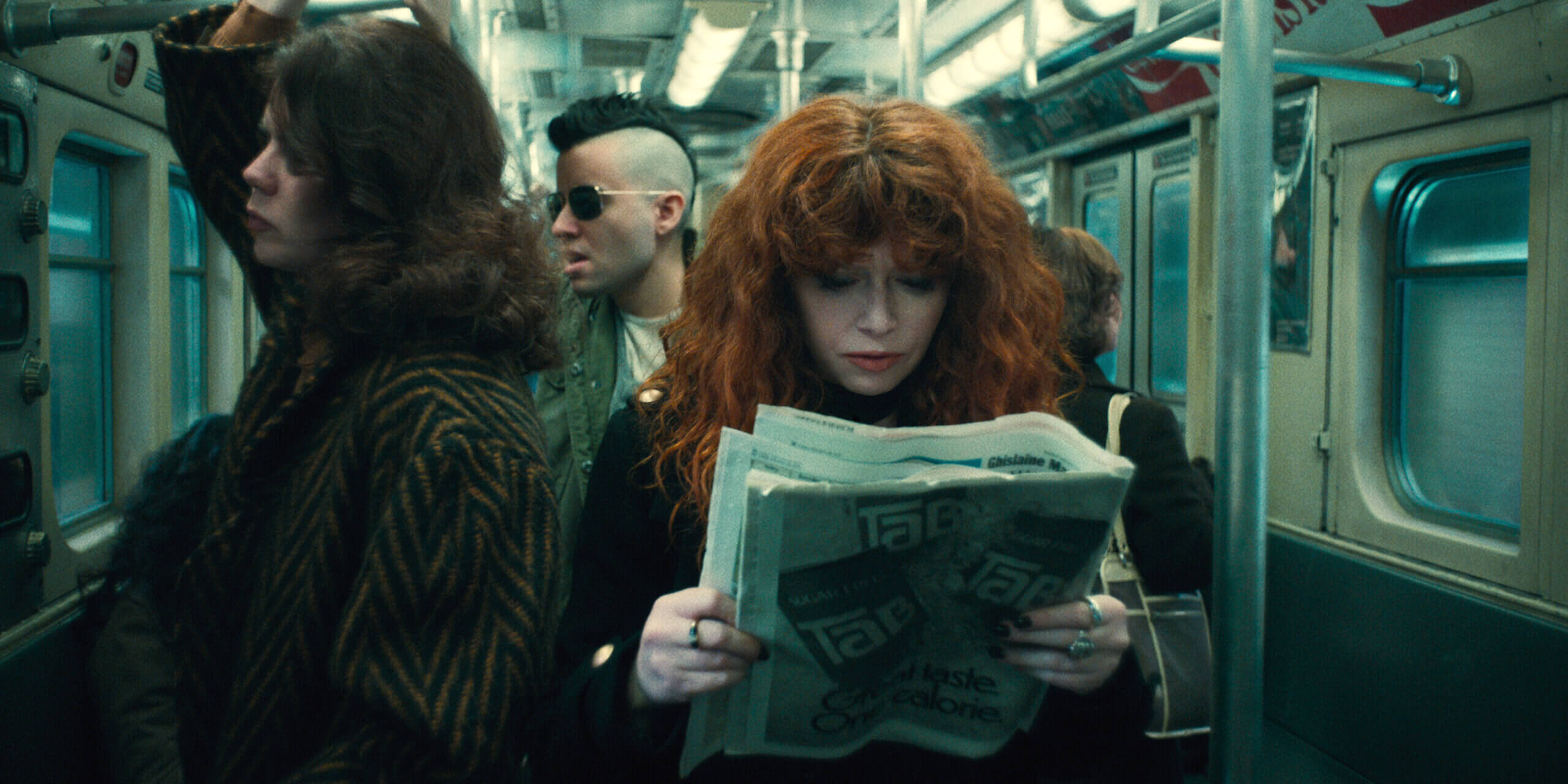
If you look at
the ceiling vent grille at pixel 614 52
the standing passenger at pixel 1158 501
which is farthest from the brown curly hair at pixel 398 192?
the ceiling vent grille at pixel 614 52

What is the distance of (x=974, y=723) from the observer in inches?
40.5

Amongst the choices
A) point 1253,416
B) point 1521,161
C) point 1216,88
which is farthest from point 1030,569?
point 1216,88

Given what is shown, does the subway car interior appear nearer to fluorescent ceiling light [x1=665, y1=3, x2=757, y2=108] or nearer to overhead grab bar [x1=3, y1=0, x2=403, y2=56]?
overhead grab bar [x1=3, y1=0, x2=403, y2=56]

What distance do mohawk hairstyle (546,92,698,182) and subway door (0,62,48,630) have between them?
124cm

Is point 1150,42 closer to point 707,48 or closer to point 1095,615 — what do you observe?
point 1095,615

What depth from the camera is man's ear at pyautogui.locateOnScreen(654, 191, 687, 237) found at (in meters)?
2.34

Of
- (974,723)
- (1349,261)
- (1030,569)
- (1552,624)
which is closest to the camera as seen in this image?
(1030,569)

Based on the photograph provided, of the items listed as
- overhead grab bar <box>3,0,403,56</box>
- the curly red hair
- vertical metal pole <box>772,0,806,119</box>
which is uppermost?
vertical metal pole <box>772,0,806,119</box>

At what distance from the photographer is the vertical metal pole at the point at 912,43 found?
2.70 meters

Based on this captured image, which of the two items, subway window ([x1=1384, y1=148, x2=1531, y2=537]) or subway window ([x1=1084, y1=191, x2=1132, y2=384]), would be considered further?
subway window ([x1=1084, y1=191, x2=1132, y2=384])

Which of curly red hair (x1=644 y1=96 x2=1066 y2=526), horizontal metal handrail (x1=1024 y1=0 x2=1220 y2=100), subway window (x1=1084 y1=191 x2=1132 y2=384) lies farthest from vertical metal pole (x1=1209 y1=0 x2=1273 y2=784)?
subway window (x1=1084 y1=191 x2=1132 y2=384)

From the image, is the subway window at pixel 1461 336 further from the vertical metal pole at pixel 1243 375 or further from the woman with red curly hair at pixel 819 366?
the woman with red curly hair at pixel 819 366

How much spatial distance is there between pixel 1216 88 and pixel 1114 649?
14.5 feet

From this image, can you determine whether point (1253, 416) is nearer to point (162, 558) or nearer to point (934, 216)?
point (934, 216)
